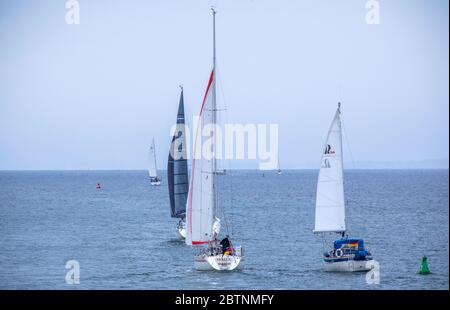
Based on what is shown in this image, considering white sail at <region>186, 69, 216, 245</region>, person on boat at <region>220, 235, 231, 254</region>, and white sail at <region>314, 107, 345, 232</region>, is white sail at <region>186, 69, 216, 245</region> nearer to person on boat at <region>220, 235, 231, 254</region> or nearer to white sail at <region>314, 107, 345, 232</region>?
person on boat at <region>220, 235, 231, 254</region>

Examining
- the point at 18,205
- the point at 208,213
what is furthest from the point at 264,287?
the point at 18,205

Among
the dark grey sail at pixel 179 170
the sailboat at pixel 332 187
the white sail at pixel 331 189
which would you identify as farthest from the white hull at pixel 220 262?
Result: the dark grey sail at pixel 179 170

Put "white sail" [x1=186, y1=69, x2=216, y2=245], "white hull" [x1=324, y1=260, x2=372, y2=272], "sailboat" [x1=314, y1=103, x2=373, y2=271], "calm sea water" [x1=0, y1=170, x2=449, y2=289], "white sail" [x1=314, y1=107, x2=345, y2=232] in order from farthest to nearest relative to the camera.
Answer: "white sail" [x1=314, y1=107, x2=345, y2=232]
"sailboat" [x1=314, y1=103, x2=373, y2=271]
"white hull" [x1=324, y1=260, x2=372, y2=272]
"white sail" [x1=186, y1=69, x2=216, y2=245]
"calm sea water" [x1=0, y1=170, x2=449, y2=289]

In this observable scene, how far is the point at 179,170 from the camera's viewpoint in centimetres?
7012

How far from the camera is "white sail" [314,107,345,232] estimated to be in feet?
170

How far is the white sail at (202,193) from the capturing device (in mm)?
49000

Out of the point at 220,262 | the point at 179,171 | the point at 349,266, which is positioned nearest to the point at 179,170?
the point at 179,171

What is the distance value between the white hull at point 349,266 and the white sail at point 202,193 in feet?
28.2

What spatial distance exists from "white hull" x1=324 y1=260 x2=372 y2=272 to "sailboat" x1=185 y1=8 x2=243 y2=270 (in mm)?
6419

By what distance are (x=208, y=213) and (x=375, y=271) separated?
12531 mm

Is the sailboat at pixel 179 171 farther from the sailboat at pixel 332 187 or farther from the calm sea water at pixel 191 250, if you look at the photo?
the sailboat at pixel 332 187

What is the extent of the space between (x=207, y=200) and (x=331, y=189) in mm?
9476

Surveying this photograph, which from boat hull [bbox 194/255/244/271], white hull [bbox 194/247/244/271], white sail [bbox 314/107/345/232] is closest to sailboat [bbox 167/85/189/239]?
boat hull [bbox 194/255/244/271]
